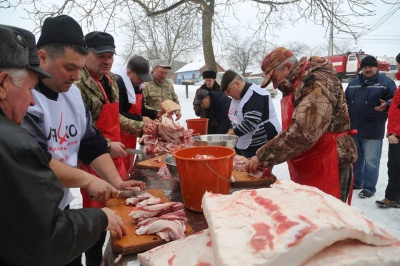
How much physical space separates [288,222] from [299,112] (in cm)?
143

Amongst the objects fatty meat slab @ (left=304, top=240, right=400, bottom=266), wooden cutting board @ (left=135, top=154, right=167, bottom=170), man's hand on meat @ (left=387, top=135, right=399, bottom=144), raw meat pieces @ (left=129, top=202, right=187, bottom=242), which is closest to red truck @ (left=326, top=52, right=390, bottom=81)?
man's hand on meat @ (left=387, top=135, right=399, bottom=144)

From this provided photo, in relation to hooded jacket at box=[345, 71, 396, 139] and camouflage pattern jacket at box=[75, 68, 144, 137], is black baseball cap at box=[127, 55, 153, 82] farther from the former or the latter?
hooded jacket at box=[345, 71, 396, 139]

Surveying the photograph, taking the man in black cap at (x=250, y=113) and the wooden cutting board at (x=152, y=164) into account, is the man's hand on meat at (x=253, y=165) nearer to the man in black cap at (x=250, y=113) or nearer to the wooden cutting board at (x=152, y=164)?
the wooden cutting board at (x=152, y=164)

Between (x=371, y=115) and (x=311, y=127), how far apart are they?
3.59m

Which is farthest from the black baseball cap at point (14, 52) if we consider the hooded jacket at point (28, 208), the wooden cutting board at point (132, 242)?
the wooden cutting board at point (132, 242)

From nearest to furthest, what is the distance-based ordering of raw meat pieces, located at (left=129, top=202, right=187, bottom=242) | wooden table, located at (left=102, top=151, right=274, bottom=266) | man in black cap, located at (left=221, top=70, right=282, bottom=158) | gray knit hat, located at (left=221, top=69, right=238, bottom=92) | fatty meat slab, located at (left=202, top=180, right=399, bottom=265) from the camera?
fatty meat slab, located at (left=202, top=180, right=399, bottom=265) < wooden table, located at (left=102, top=151, right=274, bottom=266) < raw meat pieces, located at (left=129, top=202, right=187, bottom=242) < man in black cap, located at (left=221, top=70, right=282, bottom=158) < gray knit hat, located at (left=221, top=69, right=238, bottom=92)

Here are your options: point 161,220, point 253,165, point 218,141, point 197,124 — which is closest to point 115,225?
point 161,220

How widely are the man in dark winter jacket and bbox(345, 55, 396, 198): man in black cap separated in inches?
91.0

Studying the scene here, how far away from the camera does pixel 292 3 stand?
11.8 meters

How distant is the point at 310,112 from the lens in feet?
7.23

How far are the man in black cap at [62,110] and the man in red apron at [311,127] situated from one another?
1.19 meters

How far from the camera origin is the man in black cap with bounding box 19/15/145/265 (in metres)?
1.81

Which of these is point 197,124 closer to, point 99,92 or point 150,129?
point 150,129

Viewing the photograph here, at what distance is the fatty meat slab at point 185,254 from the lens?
1.07 m
